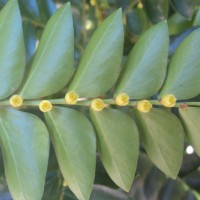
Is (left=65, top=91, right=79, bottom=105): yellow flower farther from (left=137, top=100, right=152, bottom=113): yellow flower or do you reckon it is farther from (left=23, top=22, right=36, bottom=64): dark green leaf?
(left=23, top=22, right=36, bottom=64): dark green leaf

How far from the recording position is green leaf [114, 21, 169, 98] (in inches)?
17.8

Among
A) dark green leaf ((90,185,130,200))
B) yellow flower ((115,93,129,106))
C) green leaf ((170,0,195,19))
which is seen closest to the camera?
yellow flower ((115,93,129,106))

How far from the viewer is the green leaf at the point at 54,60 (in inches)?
18.0

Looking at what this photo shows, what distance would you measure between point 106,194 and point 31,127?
0.74ft

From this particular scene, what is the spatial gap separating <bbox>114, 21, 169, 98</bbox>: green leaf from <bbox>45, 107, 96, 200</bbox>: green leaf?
7 centimetres

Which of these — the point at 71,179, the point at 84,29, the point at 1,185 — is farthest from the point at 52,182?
the point at 84,29

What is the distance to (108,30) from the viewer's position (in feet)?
1.48

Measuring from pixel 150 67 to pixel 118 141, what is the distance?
0.10 metres

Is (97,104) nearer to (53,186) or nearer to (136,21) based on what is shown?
(53,186)

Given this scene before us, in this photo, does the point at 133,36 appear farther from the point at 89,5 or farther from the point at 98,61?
the point at 98,61

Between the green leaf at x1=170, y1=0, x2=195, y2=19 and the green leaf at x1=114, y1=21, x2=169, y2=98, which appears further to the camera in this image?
the green leaf at x1=170, y1=0, x2=195, y2=19

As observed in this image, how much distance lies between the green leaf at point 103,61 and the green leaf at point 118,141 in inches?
1.3

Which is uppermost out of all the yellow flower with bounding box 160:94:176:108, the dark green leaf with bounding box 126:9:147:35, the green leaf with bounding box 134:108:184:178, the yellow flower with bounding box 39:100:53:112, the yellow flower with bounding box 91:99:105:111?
the dark green leaf with bounding box 126:9:147:35

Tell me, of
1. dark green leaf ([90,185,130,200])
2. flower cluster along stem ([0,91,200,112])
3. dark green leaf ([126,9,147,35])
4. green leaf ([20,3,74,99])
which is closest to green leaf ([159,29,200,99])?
flower cluster along stem ([0,91,200,112])
